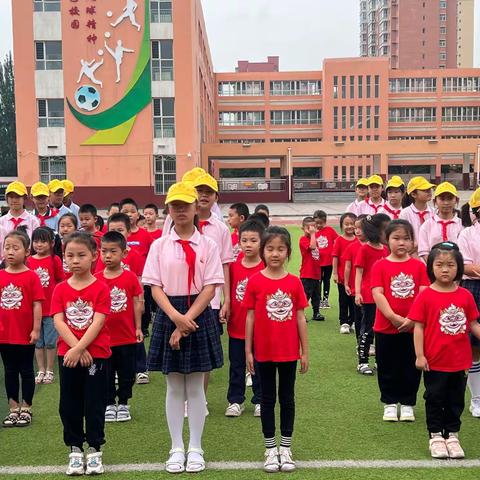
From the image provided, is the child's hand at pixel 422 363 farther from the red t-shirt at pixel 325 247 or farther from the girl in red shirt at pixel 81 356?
the red t-shirt at pixel 325 247

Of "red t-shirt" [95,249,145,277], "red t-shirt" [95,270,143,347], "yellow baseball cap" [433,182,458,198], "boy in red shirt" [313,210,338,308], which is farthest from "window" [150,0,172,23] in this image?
"red t-shirt" [95,270,143,347]

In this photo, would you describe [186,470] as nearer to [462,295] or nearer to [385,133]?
[462,295]

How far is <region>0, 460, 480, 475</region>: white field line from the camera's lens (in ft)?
12.4

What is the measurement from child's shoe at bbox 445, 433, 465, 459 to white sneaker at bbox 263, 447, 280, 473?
1.10 m

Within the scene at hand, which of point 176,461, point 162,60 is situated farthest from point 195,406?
point 162,60

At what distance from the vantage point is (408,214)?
20.1ft

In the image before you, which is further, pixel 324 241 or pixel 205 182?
pixel 324 241

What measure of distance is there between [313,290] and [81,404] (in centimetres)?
499

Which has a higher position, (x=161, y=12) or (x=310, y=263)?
(x=161, y=12)

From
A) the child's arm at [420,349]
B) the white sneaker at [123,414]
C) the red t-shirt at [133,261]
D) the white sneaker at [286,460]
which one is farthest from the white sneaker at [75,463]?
the red t-shirt at [133,261]

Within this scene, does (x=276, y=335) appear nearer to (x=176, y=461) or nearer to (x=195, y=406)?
(x=195, y=406)

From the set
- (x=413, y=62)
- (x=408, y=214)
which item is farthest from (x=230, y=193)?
(x=413, y=62)

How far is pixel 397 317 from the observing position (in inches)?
173

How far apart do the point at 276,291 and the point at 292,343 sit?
337mm
